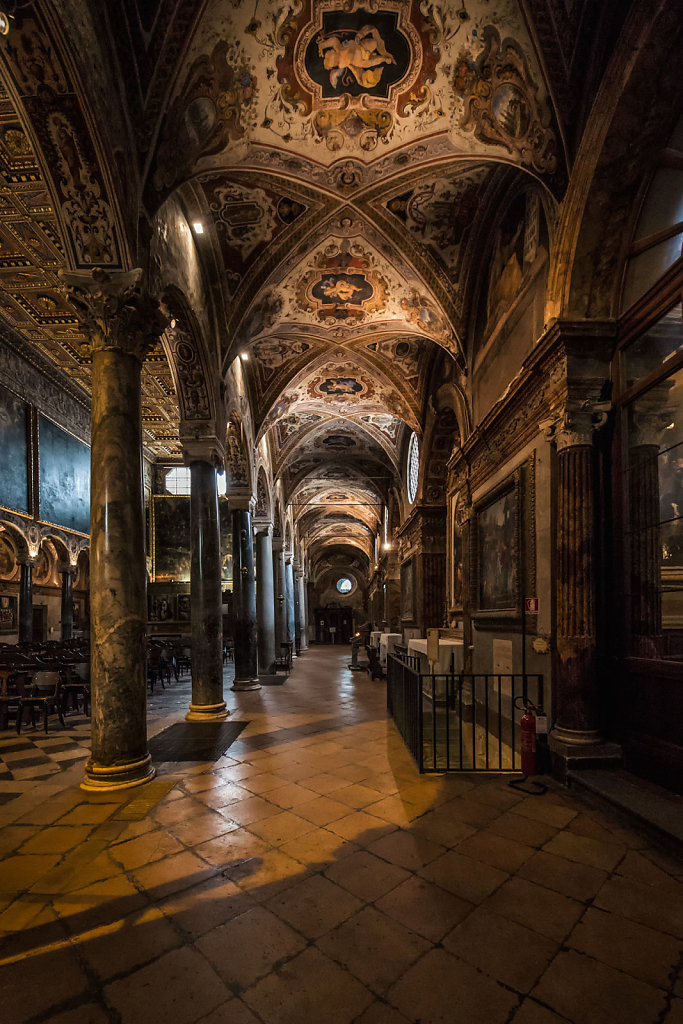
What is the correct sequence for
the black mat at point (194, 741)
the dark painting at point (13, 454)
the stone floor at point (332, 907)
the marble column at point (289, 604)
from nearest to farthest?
the stone floor at point (332, 907)
the black mat at point (194, 741)
the dark painting at point (13, 454)
the marble column at point (289, 604)

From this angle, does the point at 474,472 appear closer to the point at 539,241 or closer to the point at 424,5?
the point at 539,241

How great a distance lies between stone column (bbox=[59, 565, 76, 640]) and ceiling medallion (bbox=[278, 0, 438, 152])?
48.5ft

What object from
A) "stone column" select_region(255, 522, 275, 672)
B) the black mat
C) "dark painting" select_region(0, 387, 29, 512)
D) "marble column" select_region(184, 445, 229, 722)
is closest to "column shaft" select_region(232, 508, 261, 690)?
"marble column" select_region(184, 445, 229, 722)

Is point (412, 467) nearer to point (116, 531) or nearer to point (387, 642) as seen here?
point (387, 642)

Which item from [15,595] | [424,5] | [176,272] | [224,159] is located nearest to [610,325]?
[424,5]

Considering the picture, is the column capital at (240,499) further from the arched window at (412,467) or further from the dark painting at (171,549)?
the dark painting at (171,549)

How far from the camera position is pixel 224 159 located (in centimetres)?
679

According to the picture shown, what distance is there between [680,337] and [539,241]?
2.62m

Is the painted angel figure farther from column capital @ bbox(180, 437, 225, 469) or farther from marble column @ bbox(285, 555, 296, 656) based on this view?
marble column @ bbox(285, 555, 296, 656)

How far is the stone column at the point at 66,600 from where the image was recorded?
17172 mm

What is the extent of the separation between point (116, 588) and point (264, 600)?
1216 cm

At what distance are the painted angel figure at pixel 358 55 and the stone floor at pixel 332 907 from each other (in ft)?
25.0

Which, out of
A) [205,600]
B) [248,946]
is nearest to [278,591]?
[205,600]

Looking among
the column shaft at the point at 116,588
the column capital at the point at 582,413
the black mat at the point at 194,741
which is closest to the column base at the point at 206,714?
the black mat at the point at 194,741
